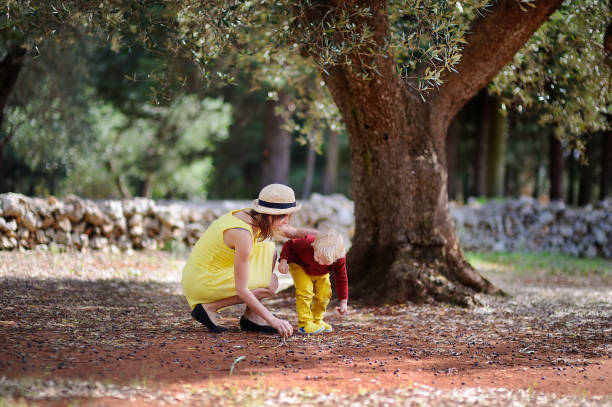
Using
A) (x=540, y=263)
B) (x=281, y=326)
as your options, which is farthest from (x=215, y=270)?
(x=540, y=263)

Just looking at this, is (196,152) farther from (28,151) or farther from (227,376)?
(227,376)

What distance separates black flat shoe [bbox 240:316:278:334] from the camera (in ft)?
15.0

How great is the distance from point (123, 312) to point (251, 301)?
186cm

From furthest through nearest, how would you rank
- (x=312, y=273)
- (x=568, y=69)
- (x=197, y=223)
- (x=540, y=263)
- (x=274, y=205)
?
(x=540, y=263) < (x=197, y=223) < (x=568, y=69) < (x=312, y=273) < (x=274, y=205)

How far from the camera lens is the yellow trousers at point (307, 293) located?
15.0ft

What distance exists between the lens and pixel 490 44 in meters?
6.06

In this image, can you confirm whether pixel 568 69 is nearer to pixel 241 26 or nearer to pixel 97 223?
pixel 241 26

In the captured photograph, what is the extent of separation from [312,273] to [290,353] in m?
0.78

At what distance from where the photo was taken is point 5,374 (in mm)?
3109

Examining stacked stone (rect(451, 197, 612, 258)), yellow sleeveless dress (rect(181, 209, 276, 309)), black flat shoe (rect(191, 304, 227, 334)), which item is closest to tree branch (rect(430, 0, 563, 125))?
yellow sleeveless dress (rect(181, 209, 276, 309))

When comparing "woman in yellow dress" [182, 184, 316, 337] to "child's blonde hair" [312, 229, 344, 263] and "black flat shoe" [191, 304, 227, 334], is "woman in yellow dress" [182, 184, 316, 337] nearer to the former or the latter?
"black flat shoe" [191, 304, 227, 334]

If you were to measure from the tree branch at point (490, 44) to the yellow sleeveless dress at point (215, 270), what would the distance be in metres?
3.11

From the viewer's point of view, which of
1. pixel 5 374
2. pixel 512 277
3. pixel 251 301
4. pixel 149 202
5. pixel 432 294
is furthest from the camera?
pixel 149 202

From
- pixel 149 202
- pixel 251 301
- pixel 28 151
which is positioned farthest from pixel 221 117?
pixel 251 301
